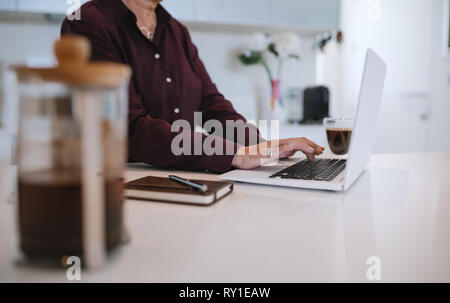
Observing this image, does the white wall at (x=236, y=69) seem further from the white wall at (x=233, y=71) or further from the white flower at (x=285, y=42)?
the white flower at (x=285, y=42)

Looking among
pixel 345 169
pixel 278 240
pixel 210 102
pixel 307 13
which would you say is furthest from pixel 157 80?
pixel 307 13

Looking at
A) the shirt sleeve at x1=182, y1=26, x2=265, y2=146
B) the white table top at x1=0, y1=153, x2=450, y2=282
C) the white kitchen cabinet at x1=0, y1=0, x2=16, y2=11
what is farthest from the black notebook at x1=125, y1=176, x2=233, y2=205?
the white kitchen cabinet at x1=0, y1=0, x2=16, y2=11

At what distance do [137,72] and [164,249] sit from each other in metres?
0.89

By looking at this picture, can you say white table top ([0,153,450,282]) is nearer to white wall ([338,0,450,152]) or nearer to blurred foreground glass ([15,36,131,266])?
blurred foreground glass ([15,36,131,266])

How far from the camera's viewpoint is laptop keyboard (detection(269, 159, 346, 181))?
829mm

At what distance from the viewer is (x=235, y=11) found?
2770 millimetres

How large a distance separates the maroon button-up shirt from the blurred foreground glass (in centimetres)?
63

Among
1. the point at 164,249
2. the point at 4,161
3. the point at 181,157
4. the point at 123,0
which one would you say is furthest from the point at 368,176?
the point at 4,161

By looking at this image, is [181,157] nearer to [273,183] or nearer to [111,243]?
[273,183]

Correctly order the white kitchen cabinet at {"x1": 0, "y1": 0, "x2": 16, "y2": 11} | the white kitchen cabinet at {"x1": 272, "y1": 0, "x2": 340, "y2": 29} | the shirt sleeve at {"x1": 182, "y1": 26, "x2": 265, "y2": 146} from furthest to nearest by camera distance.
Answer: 1. the white kitchen cabinet at {"x1": 272, "y1": 0, "x2": 340, "y2": 29}
2. the white kitchen cabinet at {"x1": 0, "y1": 0, "x2": 16, "y2": 11}
3. the shirt sleeve at {"x1": 182, "y1": 26, "x2": 265, "y2": 146}

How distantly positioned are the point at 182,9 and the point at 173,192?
90.4 inches

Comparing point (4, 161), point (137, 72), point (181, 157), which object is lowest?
point (4, 161)

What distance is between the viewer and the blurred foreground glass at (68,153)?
333 millimetres
